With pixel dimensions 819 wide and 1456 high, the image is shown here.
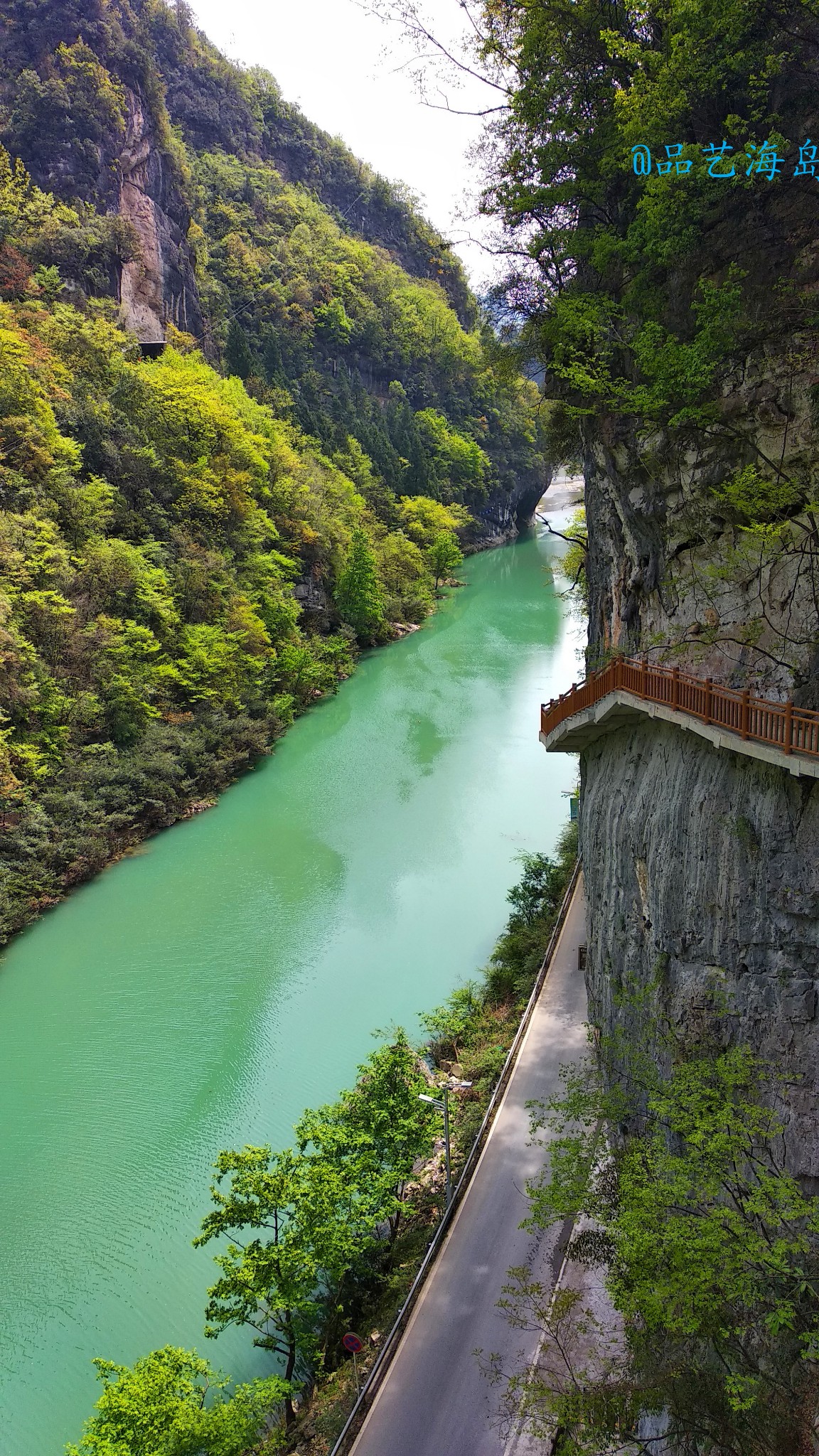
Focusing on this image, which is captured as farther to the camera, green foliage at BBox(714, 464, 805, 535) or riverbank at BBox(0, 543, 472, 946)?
riverbank at BBox(0, 543, 472, 946)

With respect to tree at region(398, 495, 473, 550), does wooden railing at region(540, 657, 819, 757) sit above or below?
below

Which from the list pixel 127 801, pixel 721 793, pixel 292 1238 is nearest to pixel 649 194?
pixel 721 793

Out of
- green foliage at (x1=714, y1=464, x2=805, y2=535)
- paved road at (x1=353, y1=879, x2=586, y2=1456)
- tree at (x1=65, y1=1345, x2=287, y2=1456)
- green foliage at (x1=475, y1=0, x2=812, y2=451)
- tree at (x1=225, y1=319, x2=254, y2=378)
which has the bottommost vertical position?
paved road at (x1=353, y1=879, x2=586, y2=1456)

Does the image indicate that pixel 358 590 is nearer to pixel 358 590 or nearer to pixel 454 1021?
pixel 358 590

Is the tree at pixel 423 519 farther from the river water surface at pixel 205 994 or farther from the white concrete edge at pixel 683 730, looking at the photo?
the white concrete edge at pixel 683 730

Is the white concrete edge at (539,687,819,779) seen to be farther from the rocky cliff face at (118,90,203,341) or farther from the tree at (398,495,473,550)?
the tree at (398,495,473,550)

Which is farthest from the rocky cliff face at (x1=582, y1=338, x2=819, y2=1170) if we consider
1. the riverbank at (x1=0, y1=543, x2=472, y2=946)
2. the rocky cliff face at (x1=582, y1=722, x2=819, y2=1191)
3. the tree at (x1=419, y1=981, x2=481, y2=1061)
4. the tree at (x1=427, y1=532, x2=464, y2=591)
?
the tree at (x1=427, y1=532, x2=464, y2=591)
